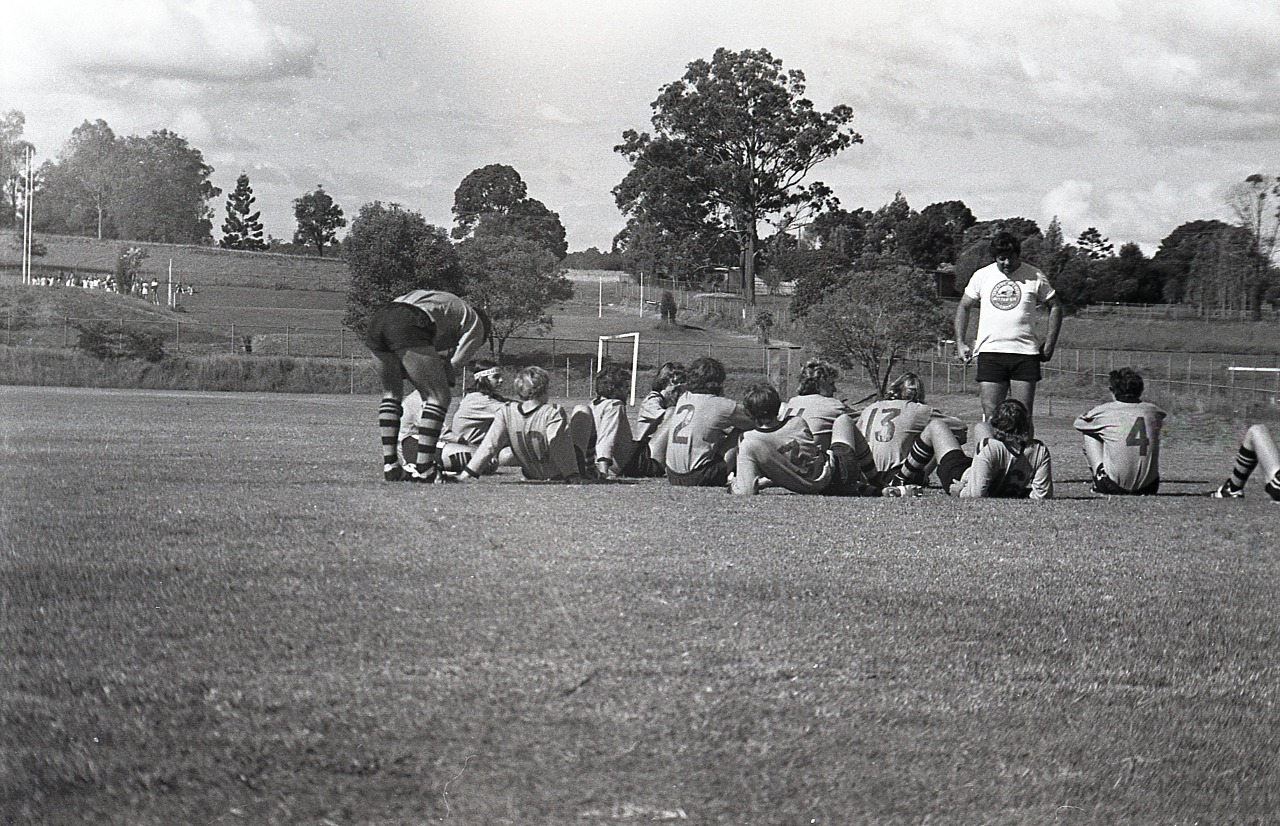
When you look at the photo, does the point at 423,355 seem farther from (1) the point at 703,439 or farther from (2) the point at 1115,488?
(2) the point at 1115,488

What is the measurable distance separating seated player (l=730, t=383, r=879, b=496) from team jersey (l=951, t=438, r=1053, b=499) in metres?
0.54

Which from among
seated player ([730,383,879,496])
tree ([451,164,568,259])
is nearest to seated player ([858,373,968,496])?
seated player ([730,383,879,496])

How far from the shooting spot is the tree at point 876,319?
17.8m

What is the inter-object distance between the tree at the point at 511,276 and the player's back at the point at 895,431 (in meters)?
2.15

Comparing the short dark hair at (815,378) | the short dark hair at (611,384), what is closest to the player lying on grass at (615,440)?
the short dark hair at (611,384)

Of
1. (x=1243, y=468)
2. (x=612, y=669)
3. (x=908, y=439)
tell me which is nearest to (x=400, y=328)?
(x=908, y=439)

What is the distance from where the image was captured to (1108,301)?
10.9 meters

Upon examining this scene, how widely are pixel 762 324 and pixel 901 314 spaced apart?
3972mm

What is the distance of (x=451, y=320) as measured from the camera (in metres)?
6.92

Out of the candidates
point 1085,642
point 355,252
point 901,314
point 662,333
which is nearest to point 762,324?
point 662,333

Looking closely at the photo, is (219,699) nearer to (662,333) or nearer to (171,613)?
(171,613)

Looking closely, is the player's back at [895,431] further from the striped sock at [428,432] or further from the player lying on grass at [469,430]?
the striped sock at [428,432]

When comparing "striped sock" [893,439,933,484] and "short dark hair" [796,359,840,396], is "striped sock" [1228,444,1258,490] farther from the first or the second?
"short dark hair" [796,359,840,396]

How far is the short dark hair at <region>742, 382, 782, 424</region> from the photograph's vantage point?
679cm
